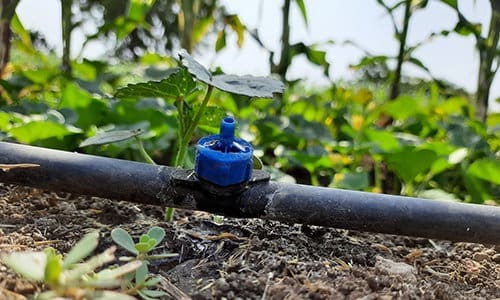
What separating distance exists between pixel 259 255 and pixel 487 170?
0.63m

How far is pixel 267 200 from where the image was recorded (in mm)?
753

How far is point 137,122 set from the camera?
1249 mm

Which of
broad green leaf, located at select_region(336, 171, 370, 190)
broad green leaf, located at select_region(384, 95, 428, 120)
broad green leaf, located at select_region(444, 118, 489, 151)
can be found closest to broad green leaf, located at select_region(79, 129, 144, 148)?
broad green leaf, located at select_region(336, 171, 370, 190)

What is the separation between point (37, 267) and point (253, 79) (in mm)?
386

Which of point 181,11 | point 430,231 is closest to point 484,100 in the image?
point 181,11

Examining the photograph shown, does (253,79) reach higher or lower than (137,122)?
higher

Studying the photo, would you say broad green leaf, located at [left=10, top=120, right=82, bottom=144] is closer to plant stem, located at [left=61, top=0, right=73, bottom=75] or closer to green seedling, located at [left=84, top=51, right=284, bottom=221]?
green seedling, located at [left=84, top=51, right=284, bottom=221]

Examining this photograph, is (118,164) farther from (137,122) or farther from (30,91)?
(30,91)

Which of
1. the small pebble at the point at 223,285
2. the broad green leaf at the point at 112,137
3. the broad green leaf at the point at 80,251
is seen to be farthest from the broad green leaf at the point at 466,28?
the broad green leaf at the point at 80,251

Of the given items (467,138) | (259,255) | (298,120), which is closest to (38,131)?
(259,255)

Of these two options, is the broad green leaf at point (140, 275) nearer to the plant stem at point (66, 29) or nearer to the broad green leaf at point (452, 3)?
the plant stem at point (66, 29)

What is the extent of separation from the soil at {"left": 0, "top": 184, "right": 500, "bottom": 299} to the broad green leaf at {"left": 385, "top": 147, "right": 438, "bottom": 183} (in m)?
0.24

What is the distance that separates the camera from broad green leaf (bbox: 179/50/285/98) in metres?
0.70

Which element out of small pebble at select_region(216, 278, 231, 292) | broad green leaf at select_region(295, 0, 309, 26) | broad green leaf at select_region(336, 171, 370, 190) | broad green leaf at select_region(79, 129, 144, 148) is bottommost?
broad green leaf at select_region(336, 171, 370, 190)
